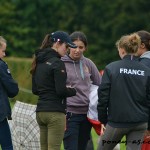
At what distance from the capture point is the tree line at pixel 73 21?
1967 inches

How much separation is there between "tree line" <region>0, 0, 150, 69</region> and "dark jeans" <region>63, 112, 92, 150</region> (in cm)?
3940

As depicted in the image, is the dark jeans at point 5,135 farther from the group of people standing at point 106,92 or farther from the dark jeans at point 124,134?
the dark jeans at point 124,134

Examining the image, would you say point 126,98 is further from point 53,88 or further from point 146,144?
point 146,144

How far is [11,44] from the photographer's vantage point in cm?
4978

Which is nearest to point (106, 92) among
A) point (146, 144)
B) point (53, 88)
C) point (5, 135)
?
point (53, 88)

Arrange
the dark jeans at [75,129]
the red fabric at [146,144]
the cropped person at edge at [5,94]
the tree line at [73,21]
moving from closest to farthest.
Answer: the cropped person at edge at [5,94]
the red fabric at [146,144]
the dark jeans at [75,129]
the tree line at [73,21]

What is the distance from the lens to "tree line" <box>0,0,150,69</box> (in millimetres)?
49969

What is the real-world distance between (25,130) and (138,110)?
2.65 m

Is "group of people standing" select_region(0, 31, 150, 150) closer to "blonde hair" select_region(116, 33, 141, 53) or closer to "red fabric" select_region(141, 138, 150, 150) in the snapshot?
"blonde hair" select_region(116, 33, 141, 53)

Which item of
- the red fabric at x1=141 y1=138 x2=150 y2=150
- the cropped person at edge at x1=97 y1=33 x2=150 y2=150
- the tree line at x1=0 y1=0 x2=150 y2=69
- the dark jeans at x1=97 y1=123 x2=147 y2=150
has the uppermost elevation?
the cropped person at edge at x1=97 y1=33 x2=150 y2=150

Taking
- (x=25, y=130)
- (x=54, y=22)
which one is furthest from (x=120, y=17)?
(x=25, y=130)

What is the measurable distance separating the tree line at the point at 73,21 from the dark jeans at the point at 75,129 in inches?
1551

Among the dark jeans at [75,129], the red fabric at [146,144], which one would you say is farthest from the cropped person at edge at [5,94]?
the red fabric at [146,144]

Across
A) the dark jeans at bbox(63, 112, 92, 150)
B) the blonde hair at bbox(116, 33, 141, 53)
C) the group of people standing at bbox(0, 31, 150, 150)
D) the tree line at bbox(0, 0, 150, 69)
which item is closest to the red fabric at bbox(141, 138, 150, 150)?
the group of people standing at bbox(0, 31, 150, 150)
